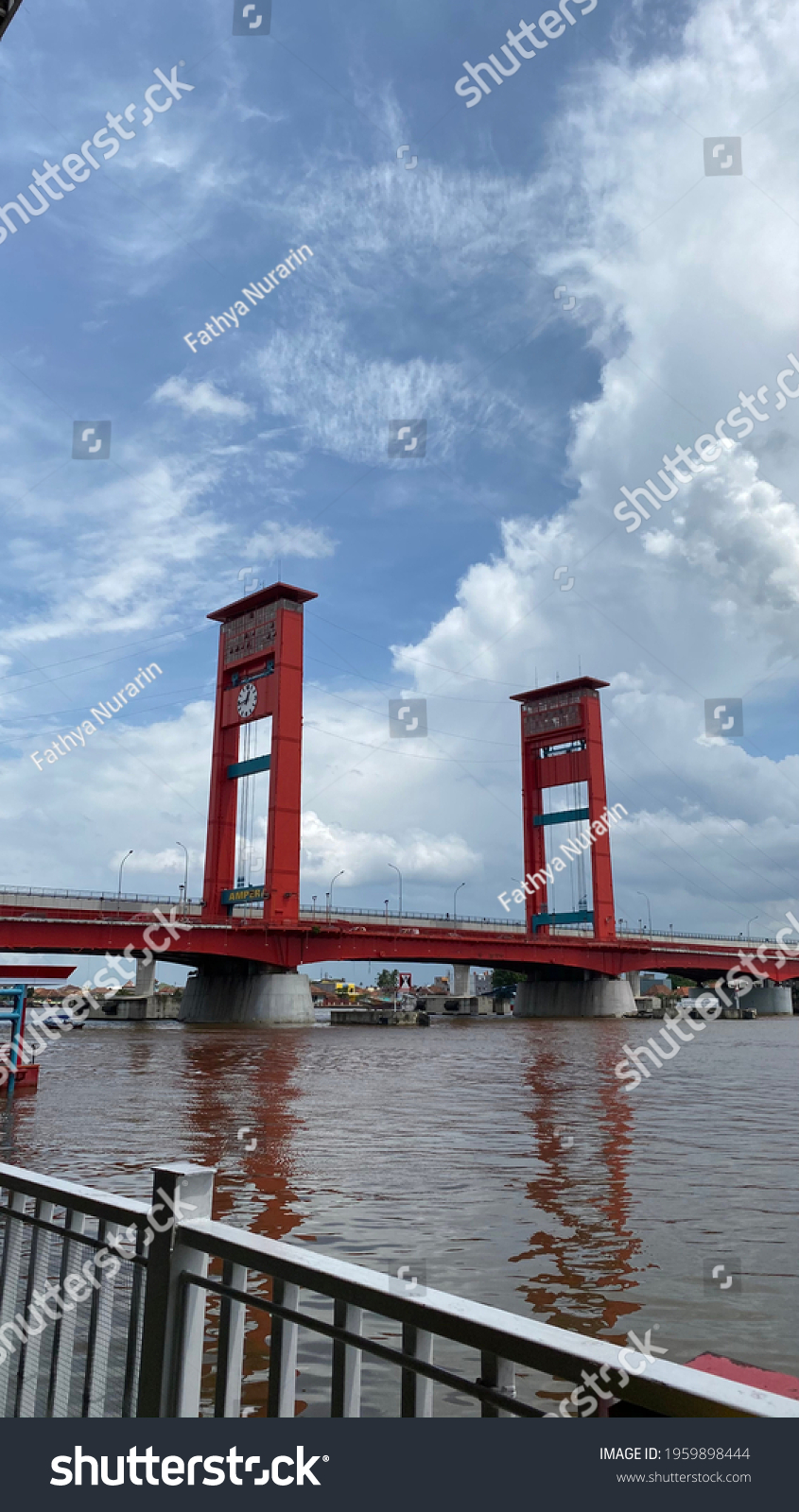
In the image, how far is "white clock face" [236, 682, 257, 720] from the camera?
60906 mm

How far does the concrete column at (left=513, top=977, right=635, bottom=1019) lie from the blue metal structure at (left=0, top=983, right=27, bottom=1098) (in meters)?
60.6

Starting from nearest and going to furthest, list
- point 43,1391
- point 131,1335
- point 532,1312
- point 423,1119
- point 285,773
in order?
point 131,1335, point 43,1391, point 532,1312, point 423,1119, point 285,773

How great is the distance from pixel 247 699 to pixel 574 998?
34376mm

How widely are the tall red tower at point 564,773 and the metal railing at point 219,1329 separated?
74.1 meters

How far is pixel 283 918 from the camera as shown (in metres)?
52.8

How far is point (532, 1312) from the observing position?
21.8ft

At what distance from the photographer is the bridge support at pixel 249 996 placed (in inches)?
2114

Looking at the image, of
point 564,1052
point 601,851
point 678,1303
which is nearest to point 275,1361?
point 678,1303

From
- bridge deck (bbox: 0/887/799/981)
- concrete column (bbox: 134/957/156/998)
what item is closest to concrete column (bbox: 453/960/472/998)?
bridge deck (bbox: 0/887/799/981)

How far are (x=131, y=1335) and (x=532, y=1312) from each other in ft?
15.0

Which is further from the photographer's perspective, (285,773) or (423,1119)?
(285,773)

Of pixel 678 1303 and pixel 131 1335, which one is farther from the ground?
pixel 131 1335
